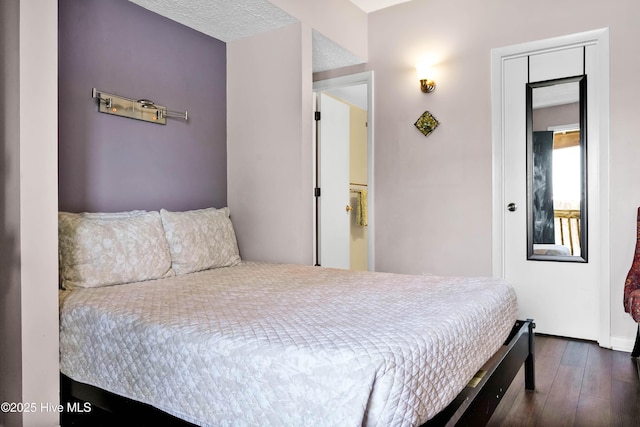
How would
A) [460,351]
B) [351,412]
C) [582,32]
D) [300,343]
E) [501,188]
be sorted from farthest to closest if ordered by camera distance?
[501,188] → [582,32] → [460,351] → [300,343] → [351,412]

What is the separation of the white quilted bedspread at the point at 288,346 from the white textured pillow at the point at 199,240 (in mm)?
495

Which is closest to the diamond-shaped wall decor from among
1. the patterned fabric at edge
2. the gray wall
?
the patterned fabric at edge

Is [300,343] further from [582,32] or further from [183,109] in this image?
[582,32]

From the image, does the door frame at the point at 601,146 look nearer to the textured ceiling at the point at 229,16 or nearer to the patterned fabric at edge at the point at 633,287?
the patterned fabric at edge at the point at 633,287

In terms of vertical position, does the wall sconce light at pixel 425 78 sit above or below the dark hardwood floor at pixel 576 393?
above

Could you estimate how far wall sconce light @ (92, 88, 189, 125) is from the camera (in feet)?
8.41

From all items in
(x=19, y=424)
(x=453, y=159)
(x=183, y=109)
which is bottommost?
(x=19, y=424)

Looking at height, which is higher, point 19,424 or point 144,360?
point 144,360

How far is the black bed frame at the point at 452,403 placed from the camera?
4.50ft

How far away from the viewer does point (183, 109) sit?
314 centimetres

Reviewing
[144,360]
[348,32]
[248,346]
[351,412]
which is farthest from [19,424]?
[348,32]

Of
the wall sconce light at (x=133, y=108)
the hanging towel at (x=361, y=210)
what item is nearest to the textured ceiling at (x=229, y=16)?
the wall sconce light at (x=133, y=108)

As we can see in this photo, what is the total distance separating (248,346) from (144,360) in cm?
47

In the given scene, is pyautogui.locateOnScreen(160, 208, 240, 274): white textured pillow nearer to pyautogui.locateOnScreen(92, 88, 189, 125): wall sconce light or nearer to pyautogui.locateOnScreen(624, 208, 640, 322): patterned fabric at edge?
pyautogui.locateOnScreen(92, 88, 189, 125): wall sconce light
